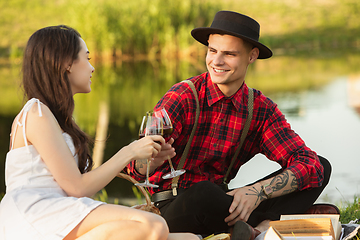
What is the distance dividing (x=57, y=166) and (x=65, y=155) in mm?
67

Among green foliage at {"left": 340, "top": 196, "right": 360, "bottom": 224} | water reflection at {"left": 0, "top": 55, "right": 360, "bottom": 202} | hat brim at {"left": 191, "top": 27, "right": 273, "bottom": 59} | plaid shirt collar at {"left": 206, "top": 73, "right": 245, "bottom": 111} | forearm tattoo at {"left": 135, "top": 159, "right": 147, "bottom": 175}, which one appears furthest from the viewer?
water reflection at {"left": 0, "top": 55, "right": 360, "bottom": 202}

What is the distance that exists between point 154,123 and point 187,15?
70.2 feet

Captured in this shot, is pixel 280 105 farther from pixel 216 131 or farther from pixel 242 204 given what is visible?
pixel 242 204

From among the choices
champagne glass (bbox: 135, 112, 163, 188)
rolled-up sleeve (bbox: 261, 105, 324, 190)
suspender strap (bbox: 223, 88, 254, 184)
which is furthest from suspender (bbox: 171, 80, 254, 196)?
champagne glass (bbox: 135, 112, 163, 188)

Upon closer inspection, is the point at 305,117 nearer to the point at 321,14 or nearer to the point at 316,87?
the point at 316,87

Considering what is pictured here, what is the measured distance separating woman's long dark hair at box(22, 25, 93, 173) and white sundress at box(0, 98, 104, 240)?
0.44ft

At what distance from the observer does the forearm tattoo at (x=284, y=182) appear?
288cm

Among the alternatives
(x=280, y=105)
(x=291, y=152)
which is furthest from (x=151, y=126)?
(x=280, y=105)

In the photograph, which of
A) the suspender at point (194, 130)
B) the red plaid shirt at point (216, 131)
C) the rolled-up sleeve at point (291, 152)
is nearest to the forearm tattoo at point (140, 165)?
the red plaid shirt at point (216, 131)

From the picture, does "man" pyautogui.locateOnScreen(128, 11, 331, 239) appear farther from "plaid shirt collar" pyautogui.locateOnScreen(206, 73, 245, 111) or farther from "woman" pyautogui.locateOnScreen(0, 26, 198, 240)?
"woman" pyautogui.locateOnScreen(0, 26, 198, 240)

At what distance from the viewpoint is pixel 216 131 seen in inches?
124

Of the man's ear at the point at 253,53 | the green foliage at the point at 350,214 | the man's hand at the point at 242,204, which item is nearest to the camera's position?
the man's hand at the point at 242,204

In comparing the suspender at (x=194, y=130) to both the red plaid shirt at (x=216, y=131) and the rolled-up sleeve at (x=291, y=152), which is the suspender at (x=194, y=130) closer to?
the red plaid shirt at (x=216, y=131)

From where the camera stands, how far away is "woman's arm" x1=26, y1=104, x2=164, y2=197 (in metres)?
2.16
